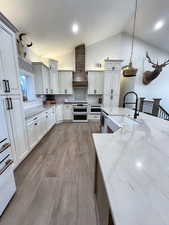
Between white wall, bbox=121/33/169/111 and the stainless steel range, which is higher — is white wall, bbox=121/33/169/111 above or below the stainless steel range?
above

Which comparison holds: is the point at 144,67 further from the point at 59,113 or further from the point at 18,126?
the point at 18,126

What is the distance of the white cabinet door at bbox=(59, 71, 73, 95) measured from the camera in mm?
4902

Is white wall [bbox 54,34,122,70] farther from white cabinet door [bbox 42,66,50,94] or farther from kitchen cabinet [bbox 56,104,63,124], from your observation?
→ kitchen cabinet [bbox 56,104,63,124]

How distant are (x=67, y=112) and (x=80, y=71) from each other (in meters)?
2.01

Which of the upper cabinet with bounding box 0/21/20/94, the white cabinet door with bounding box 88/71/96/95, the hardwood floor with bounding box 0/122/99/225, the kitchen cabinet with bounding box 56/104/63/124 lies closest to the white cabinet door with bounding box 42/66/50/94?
the kitchen cabinet with bounding box 56/104/63/124

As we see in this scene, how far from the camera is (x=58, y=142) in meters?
3.10

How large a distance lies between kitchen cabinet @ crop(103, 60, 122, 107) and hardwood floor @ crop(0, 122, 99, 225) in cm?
292

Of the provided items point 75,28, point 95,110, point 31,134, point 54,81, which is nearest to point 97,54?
point 75,28

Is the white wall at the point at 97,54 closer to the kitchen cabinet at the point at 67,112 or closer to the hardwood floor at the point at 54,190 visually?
the kitchen cabinet at the point at 67,112

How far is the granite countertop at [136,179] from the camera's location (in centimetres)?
42

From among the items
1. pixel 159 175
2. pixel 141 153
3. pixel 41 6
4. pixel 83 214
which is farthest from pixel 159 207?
pixel 41 6

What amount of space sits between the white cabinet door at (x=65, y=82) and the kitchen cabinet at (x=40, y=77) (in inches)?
31.0

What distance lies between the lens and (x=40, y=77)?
3.96m

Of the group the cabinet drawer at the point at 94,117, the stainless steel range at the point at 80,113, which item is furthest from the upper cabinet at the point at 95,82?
the cabinet drawer at the point at 94,117
